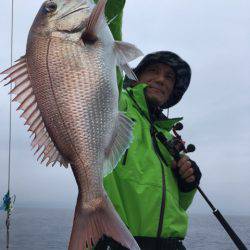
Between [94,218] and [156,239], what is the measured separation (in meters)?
1.29

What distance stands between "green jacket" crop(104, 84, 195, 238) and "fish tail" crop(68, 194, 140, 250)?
0.98m

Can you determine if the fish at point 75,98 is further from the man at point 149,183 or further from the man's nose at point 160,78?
the man's nose at point 160,78

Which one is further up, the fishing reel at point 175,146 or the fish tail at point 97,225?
the fishing reel at point 175,146

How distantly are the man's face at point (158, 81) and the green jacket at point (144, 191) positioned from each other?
71 cm

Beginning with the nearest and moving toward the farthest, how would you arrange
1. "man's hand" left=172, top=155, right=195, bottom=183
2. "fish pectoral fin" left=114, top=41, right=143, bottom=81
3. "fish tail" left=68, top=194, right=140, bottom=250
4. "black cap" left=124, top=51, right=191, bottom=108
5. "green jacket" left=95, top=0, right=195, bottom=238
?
"fish tail" left=68, top=194, right=140, bottom=250 < "fish pectoral fin" left=114, top=41, right=143, bottom=81 < "green jacket" left=95, top=0, right=195, bottom=238 < "man's hand" left=172, top=155, right=195, bottom=183 < "black cap" left=124, top=51, right=191, bottom=108

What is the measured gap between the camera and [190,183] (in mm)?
3717

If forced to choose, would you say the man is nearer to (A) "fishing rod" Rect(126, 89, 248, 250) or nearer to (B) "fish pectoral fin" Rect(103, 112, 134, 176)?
(A) "fishing rod" Rect(126, 89, 248, 250)

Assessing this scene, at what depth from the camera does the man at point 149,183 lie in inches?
125

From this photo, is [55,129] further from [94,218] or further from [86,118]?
[94,218]

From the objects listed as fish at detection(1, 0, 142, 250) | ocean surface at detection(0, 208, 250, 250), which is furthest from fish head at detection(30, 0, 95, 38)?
ocean surface at detection(0, 208, 250, 250)

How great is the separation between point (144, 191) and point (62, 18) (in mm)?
1534

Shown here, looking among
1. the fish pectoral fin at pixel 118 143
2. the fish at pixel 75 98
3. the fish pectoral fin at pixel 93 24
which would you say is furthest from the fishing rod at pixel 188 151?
the fish pectoral fin at pixel 93 24

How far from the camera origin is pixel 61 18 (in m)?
2.21

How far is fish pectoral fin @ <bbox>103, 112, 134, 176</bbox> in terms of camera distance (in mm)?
2234
